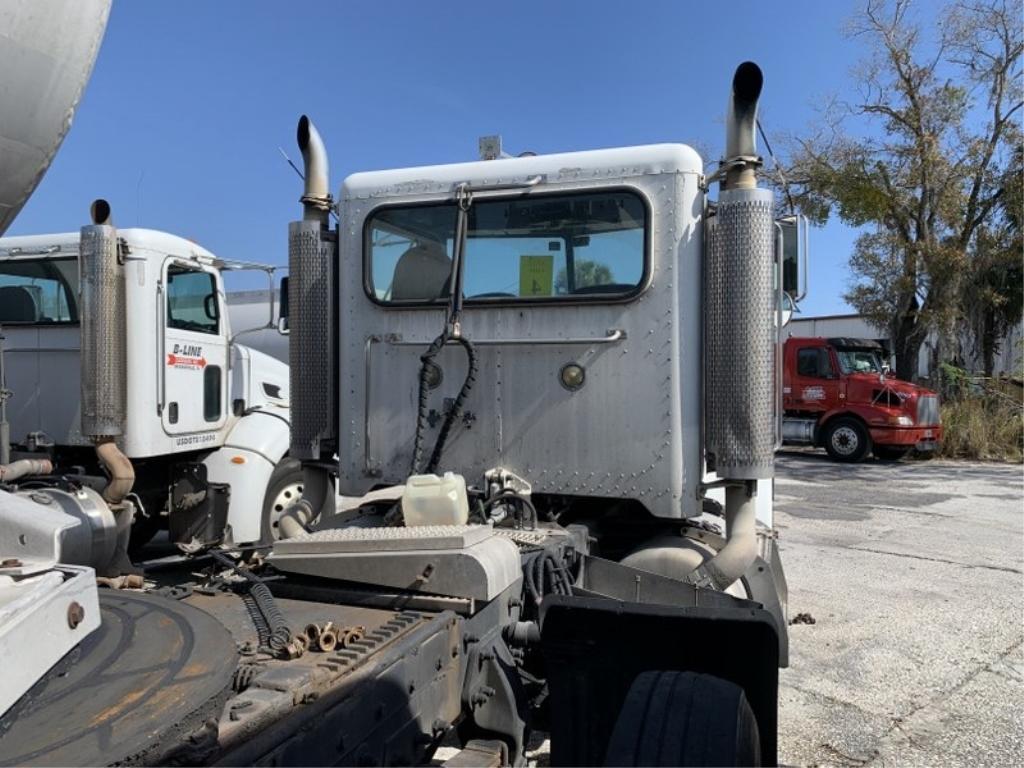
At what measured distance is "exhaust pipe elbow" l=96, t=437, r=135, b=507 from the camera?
543 cm

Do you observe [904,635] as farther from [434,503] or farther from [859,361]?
[859,361]

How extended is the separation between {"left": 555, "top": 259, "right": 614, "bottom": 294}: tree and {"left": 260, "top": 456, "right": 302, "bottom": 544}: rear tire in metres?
3.69

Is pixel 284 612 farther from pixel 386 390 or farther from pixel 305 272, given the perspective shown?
pixel 305 272

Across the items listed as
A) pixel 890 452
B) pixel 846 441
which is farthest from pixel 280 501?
pixel 890 452

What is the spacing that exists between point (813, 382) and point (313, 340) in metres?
15.4

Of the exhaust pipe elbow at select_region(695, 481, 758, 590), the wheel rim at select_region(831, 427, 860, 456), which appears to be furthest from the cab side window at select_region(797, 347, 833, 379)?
the exhaust pipe elbow at select_region(695, 481, 758, 590)

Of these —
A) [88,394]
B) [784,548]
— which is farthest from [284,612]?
[784,548]

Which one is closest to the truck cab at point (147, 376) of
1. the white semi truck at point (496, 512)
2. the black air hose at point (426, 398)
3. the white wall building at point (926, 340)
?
the white semi truck at point (496, 512)

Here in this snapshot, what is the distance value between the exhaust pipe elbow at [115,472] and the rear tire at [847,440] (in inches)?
586

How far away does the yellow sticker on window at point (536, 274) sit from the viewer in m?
3.76

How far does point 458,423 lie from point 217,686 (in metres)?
2.21

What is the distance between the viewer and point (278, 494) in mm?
6637

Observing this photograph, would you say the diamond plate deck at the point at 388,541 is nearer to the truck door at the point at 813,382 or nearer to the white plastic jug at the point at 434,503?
the white plastic jug at the point at 434,503

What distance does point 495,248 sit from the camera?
12.6 feet
